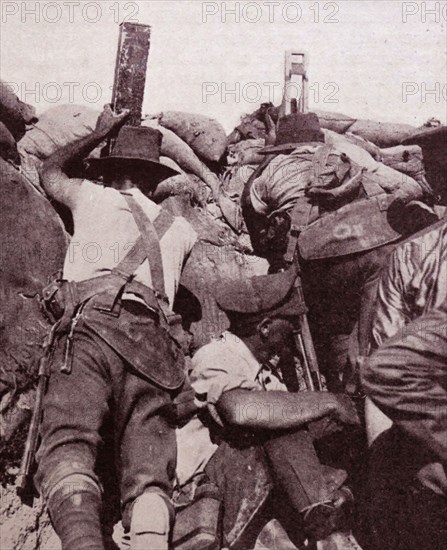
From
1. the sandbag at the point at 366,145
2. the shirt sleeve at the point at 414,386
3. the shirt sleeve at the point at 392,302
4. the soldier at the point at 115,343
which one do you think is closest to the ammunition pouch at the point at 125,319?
the soldier at the point at 115,343

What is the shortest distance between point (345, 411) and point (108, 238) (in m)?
1.55

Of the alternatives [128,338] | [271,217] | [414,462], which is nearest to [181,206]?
A: [271,217]

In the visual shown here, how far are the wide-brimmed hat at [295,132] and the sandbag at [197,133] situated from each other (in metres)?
0.33

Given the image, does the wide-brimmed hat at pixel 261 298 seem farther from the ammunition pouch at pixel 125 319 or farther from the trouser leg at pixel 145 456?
the trouser leg at pixel 145 456

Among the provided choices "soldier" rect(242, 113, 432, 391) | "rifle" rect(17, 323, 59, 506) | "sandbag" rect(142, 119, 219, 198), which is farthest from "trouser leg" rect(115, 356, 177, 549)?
"sandbag" rect(142, 119, 219, 198)

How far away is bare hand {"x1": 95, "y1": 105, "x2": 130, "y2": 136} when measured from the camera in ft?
13.1

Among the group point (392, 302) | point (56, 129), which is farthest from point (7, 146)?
point (392, 302)

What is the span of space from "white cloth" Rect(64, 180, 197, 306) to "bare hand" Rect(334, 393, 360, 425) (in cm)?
105

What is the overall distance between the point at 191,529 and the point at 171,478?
281 millimetres

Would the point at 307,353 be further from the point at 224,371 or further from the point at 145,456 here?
the point at 145,456

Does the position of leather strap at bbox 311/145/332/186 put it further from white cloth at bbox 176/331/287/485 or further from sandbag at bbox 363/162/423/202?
white cloth at bbox 176/331/287/485

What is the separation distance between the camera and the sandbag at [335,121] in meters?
5.28

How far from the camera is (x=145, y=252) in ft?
12.4

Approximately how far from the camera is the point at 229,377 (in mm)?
3750
